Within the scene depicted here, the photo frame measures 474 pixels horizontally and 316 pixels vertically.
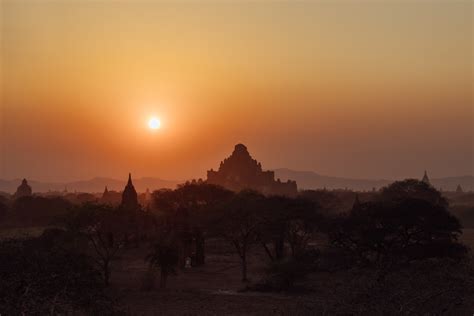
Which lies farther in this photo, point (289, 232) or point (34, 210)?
point (34, 210)

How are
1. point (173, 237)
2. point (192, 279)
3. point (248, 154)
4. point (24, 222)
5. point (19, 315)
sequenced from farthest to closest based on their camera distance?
1. point (248, 154)
2. point (24, 222)
3. point (173, 237)
4. point (192, 279)
5. point (19, 315)

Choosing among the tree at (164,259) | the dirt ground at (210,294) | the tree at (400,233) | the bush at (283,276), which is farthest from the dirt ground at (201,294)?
the tree at (400,233)

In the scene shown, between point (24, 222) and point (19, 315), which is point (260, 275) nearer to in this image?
point (19, 315)

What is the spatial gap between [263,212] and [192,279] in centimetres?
730

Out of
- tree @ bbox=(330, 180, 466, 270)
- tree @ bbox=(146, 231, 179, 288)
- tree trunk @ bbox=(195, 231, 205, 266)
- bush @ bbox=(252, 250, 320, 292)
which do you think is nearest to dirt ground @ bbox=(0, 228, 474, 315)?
tree trunk @ bbox=(195, 231, 205, 266)

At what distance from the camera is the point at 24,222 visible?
281ft

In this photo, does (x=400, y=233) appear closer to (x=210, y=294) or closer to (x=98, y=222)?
(x=210, y=294)

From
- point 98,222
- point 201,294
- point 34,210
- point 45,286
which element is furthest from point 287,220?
point 34,210

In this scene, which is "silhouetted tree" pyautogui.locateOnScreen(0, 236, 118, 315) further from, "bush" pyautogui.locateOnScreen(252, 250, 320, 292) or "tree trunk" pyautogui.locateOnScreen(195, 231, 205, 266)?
"tree trunk" pyautogui.locateOnScreen(195, 231, 205, 266)

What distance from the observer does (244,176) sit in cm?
15038

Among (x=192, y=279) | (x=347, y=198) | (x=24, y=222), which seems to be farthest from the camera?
(x=347, y=198)

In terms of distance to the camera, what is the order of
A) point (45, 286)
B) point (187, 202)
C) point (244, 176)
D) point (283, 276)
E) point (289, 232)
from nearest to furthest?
point (45, 286) < point (283, 276) < point (289, 232) < point (187, 202) < point (244, 176)

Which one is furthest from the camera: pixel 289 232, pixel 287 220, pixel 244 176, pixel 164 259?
pixel 244 176

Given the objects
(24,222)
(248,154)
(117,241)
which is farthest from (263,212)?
(248,154)
